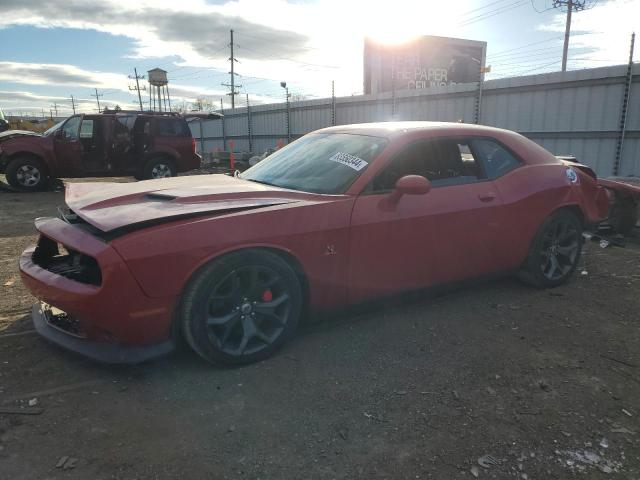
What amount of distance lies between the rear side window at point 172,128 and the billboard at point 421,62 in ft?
40.0

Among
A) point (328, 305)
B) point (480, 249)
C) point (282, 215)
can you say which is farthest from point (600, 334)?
point (282, 215)

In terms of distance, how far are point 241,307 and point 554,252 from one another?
3.04 meters

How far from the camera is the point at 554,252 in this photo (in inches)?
173

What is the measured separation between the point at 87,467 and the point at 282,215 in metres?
1.61

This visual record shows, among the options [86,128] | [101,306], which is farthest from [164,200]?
[86,128]

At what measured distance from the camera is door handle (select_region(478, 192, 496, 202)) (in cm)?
374

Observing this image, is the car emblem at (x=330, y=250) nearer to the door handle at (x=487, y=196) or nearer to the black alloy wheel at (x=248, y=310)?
the black alloy wheel at (x=248, y=310)

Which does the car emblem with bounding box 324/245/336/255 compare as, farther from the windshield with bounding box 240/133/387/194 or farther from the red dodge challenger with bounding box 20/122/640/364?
the windshield with bounding box 240/133/387/194

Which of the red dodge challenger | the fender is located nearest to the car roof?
the red dodge challenger

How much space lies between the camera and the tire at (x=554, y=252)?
4207mm

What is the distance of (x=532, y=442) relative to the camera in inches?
90.4

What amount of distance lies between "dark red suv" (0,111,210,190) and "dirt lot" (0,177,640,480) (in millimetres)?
8634

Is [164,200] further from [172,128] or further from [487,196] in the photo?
[172,128]

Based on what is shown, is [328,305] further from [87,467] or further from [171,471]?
[87,467]
